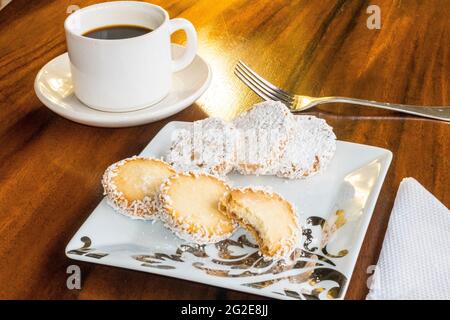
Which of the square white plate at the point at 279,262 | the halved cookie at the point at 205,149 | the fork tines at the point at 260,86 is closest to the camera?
the square white plate at the point at 279,262

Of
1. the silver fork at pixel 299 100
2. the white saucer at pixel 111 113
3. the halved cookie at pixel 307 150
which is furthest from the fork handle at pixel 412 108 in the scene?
the white saucer at pixel 111 113

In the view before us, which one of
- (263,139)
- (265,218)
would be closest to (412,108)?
(263,139)

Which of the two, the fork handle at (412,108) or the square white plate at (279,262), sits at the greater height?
the square white plate at (279,262)

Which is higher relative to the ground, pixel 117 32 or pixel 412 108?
pixel 117 32

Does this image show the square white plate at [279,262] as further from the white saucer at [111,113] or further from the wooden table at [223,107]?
the white saucer at [111,113]

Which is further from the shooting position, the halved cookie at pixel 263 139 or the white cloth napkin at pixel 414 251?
the halved cookie at pixel 263 139

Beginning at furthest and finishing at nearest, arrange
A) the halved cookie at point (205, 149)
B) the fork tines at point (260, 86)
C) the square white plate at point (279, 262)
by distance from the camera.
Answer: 1. the fork tines at point (260, 86)
2. the halved cookie at point (205, 149)
3. the square white plate at point (279, 262)

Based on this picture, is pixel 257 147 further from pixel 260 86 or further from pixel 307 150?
pixel 260 86

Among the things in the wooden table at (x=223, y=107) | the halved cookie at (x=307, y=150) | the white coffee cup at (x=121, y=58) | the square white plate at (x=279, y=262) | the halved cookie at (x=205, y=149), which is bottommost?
the wooden table at (x=223, y=107)
